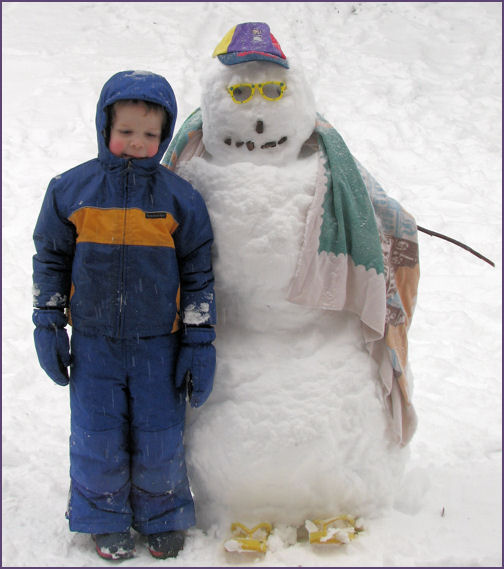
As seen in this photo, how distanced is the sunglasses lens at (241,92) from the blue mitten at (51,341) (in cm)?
77

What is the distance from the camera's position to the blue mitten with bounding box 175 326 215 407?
70.3 inches

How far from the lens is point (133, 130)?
1.72 metres

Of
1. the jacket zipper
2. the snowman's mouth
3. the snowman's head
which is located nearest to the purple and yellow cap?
the snowman's head

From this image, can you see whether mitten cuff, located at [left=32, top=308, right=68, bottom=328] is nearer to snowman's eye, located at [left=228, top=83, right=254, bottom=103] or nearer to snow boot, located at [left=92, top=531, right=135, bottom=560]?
snow boot, located at [left=92, top=531, right=135, bottom=560]

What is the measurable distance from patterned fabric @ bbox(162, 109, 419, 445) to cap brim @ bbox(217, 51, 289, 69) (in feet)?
0.72

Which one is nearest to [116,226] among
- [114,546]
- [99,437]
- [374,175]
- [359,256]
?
[99,437]

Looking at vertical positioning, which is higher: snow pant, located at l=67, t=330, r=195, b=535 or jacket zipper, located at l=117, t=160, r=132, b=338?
jacket zipper, located at l=117, t=160, r=132, b=338

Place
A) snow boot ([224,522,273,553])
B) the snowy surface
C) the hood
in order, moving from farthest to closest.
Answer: the snowy surface < snow boot ([224,522,273,553]) < the hood

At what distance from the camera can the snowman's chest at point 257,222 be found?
1.81 m

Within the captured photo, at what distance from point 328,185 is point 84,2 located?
7091 mm

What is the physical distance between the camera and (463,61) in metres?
7.16

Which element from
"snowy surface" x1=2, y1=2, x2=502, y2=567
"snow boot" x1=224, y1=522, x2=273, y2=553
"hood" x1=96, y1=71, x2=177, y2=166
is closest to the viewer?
"hood" x1=96, y1=71, x2=177, y2=166

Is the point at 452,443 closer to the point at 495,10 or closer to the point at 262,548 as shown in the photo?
the point at 262,548

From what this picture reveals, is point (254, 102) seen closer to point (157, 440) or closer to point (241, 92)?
point (241, 92)
